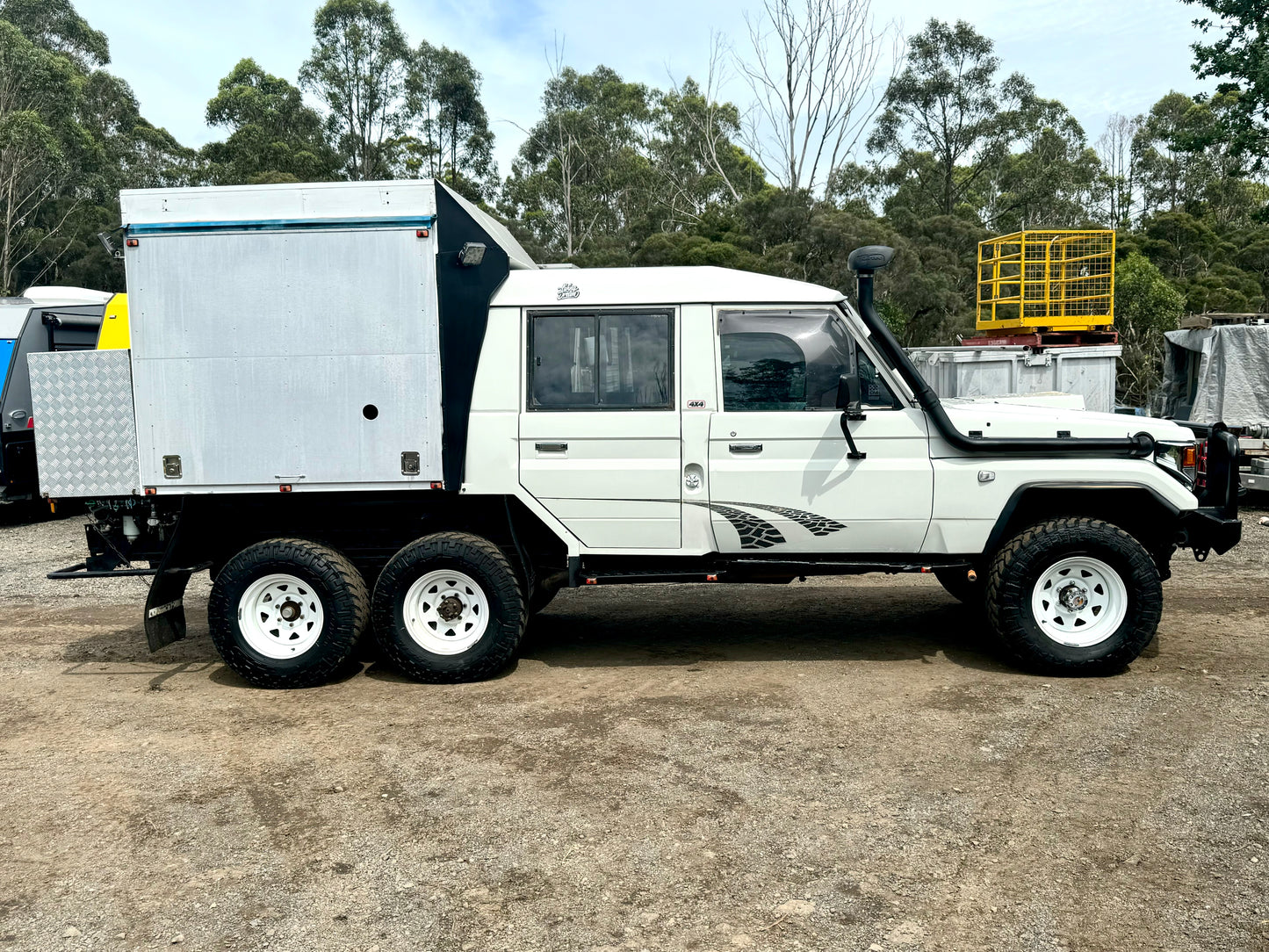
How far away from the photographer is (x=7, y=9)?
2061 inches

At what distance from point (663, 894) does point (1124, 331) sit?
25602 mm

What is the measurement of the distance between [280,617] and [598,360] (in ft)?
8.39

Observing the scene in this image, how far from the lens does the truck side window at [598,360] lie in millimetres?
6422

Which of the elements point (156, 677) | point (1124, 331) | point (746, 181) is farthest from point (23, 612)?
point (746, 181)

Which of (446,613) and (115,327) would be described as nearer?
(446,613)

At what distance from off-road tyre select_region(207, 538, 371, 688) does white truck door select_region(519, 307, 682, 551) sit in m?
1.30

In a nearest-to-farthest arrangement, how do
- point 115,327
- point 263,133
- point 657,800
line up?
point 657,800 → point 115,327 → point 263,133

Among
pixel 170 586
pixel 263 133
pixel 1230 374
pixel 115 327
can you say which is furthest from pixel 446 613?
pixel 263 133

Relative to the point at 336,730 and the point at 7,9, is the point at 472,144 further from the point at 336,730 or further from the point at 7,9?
the point at 336,730

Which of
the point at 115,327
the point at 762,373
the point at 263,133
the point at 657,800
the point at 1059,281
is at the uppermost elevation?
the point at 263,133

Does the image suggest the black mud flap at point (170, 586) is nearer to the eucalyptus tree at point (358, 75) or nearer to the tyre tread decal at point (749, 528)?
the tyre tread decal at point (749, 528)

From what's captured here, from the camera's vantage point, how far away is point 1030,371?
14609 millimetres

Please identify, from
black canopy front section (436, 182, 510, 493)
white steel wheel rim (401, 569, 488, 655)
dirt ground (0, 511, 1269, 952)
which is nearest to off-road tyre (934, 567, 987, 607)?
dirt ground (0, 511, 1269, 952)

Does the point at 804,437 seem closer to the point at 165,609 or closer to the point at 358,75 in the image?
the point at 165,609
